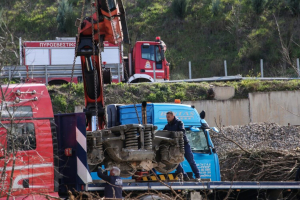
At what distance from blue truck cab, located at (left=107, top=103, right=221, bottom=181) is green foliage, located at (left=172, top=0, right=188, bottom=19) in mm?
28089

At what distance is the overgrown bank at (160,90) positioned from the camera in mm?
21219

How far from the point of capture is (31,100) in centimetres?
795

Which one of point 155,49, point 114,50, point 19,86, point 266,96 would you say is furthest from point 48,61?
point 19,86

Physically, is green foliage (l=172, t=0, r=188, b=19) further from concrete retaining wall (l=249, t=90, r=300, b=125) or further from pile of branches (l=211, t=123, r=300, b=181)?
pile of branches (l=211, t=123, r=300, b=181)

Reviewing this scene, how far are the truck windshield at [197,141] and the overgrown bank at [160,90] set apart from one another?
993 cm

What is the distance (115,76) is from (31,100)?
1634 cm

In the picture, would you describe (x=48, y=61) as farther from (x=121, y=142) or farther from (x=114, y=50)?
(x=121, y=142)

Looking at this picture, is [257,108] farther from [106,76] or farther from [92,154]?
[92,154]

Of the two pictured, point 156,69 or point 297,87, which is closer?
point 297,87

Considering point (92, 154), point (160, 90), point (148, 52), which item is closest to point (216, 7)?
point (148, 52)

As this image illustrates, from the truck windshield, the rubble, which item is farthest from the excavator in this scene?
the rubble

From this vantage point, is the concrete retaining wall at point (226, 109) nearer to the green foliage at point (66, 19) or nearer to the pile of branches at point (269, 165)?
the pile of branches at point (269, 165)

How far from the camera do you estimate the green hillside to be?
111ft

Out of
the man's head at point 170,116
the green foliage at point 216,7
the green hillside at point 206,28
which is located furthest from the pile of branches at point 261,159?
the green foliage at point 216,7
